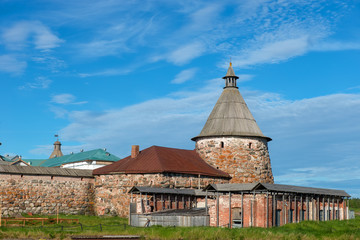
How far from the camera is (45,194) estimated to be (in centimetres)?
3919

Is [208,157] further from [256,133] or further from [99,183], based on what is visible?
[99,183]

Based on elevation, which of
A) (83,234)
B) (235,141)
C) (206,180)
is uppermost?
(235,141)

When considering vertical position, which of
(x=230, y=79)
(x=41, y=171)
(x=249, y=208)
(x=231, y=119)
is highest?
(x=230, y=79)

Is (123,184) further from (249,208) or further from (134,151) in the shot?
(249,208)

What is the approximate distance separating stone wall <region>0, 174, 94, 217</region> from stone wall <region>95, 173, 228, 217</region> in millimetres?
1082

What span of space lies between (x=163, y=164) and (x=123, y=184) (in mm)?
3641

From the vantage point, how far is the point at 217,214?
104ft

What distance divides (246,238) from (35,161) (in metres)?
71.7

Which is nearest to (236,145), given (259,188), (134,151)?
(134,151)

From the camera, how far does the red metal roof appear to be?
39656 mm

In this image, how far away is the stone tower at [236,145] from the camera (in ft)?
143

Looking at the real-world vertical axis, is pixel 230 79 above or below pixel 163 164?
above

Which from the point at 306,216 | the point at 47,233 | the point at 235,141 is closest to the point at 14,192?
the point at 47,233

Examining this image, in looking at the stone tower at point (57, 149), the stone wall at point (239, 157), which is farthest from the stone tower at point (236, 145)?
the stone tower at point (57, 149)
